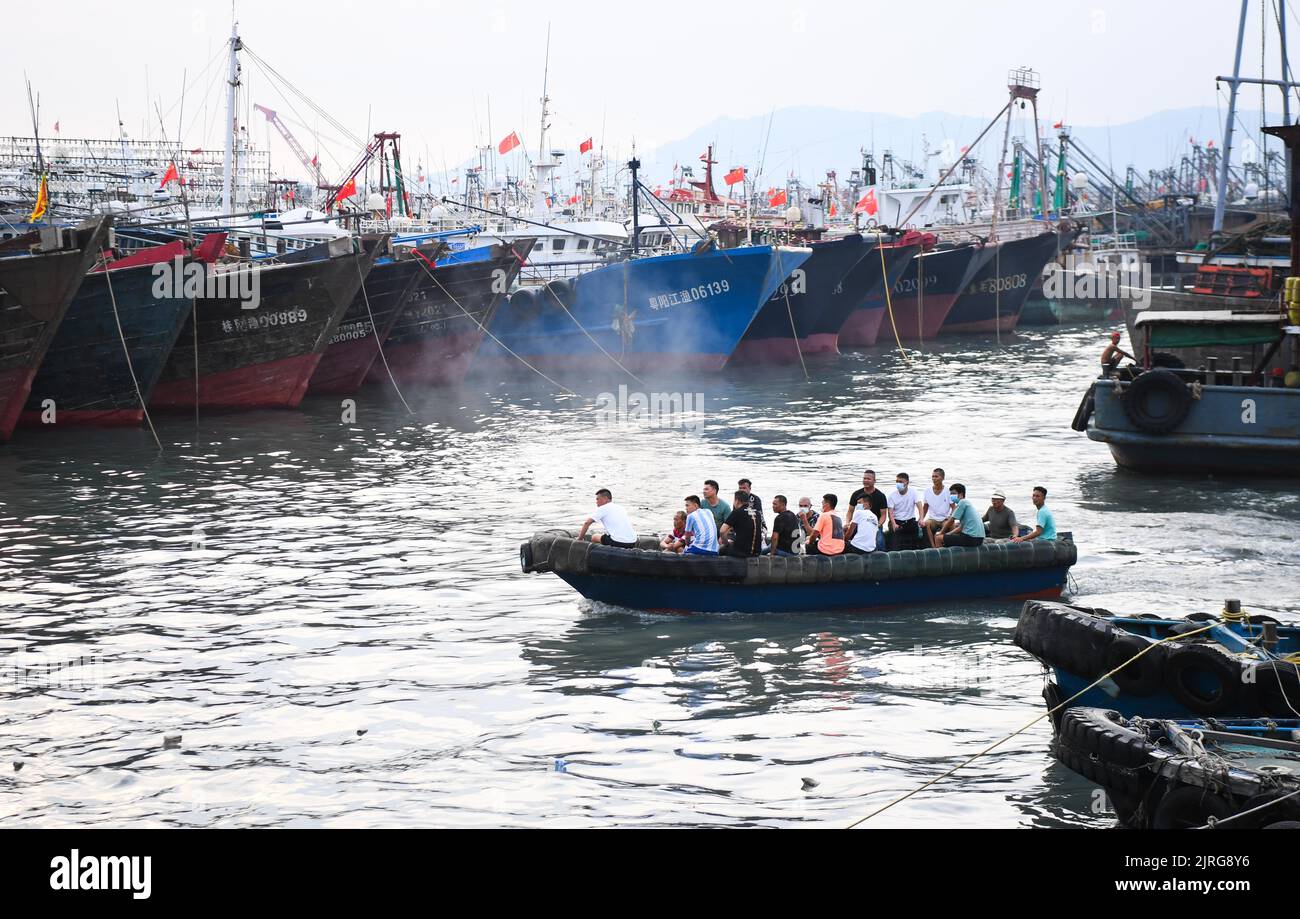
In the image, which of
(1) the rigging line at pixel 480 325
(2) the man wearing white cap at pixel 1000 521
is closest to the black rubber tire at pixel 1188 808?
(2) the man wearing white cap at pixel 1000 521

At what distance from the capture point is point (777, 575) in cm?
1591

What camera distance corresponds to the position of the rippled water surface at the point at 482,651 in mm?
11070

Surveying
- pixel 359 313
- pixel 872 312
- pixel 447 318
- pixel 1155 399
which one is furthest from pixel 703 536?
pixel 872 312

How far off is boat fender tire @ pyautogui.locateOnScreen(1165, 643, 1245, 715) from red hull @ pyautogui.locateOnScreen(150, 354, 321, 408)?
28161 mm

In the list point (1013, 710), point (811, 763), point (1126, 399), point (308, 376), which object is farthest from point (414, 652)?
point (308, 376)

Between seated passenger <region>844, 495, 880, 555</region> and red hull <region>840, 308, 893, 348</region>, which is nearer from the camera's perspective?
seated passenger <region>844, 495, 880, 555</region>

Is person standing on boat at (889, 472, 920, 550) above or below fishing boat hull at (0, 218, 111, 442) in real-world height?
below

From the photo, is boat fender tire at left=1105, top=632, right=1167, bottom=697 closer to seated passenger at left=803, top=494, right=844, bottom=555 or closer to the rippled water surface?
the rippled water surface

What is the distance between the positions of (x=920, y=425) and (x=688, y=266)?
12.9 metres

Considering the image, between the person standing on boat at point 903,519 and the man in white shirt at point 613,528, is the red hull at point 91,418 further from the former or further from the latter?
the person standing on boat at point 903,519

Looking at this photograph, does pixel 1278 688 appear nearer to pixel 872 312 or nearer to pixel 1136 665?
pixel 1136 665

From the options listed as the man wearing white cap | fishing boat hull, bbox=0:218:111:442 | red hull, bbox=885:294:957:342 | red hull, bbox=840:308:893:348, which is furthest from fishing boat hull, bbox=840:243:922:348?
the man wearing white cap

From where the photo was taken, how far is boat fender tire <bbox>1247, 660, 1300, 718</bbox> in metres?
10.8
